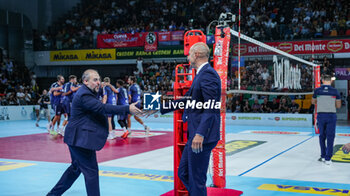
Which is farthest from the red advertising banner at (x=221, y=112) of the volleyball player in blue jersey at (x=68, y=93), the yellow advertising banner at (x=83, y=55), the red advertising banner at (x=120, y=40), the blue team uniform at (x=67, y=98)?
the yellow advertising banner at (x=83, y=55)

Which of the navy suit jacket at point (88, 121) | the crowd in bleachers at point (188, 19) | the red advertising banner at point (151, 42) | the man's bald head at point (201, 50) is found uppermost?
the crowd in bleachers at point (188, 19)

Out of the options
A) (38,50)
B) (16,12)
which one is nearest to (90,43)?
(38,50)

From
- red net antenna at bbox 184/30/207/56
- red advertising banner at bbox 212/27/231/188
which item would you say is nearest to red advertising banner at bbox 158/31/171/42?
red advertising banner at bbox 212/27/231/188

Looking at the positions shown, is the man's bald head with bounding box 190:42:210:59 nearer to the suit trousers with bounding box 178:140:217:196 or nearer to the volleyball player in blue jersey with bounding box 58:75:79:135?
the suit trousers with bounding box 178:140:217:196

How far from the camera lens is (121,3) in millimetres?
33125

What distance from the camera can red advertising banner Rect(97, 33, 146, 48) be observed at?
26.3 metres

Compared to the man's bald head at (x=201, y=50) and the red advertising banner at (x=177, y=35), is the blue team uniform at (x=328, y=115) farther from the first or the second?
the red advertising banner at (x=177, y=35)

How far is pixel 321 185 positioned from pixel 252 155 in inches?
130

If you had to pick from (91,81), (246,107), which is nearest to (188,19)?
(246,107)

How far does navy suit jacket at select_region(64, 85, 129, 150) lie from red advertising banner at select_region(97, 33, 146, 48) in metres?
22.1

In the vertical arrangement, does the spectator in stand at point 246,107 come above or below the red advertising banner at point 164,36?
below

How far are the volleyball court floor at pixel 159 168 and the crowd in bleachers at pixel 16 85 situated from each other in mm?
12920

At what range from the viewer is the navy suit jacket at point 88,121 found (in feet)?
14.1

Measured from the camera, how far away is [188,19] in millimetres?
27031
